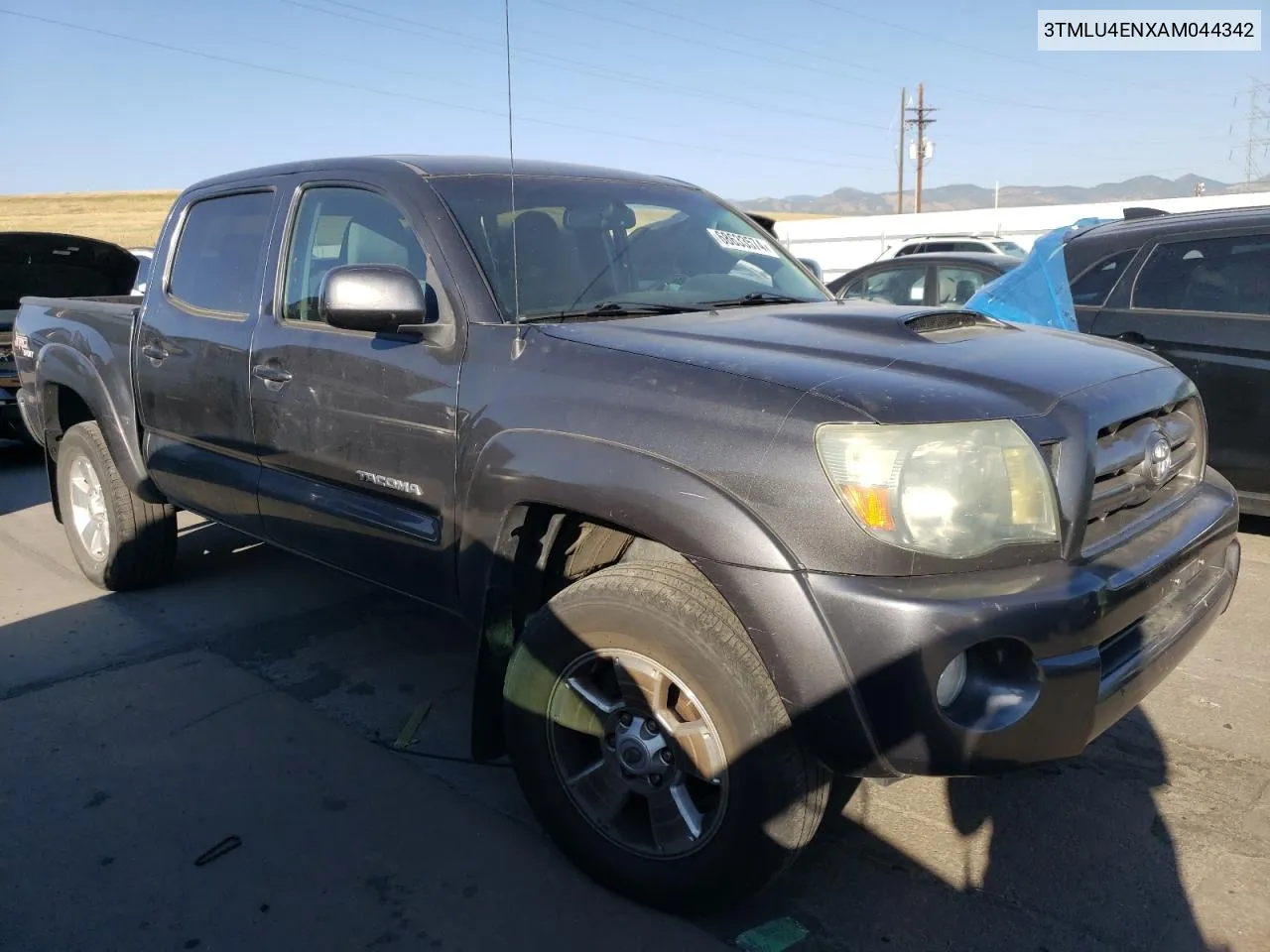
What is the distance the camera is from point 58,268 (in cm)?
816

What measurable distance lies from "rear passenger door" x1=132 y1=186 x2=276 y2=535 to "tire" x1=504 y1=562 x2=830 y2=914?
171 centimetres

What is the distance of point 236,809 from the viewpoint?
3027 mm

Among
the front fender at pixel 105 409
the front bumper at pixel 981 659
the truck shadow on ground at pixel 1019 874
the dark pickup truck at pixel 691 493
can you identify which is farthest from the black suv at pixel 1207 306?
the front fender at pixel 105 409

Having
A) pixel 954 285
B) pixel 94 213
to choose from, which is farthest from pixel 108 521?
pixel 94 213

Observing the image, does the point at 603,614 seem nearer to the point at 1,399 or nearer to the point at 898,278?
the point at 898,278

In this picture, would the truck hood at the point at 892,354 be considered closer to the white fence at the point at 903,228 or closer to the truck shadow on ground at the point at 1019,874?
the truck shadow on ground at the point at 1019,874

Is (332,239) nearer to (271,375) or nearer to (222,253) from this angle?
(271,375)

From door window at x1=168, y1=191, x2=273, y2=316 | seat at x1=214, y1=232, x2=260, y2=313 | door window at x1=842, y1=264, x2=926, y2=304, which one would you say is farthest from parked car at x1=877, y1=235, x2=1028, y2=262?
seat at x1=214, y1=232, x2=260, y2=313

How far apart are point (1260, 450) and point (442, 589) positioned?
416 centimetres

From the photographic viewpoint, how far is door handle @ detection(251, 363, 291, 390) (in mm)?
3436

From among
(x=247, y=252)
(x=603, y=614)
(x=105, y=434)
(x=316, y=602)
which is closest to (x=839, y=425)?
(x=603, y=614)

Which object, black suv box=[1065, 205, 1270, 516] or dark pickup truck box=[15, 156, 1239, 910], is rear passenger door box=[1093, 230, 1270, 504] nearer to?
black suv box=[1065, 205, 1270, 516]

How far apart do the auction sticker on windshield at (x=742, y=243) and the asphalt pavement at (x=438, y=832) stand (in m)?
1.97

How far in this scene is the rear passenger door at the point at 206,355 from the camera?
12.2ft
